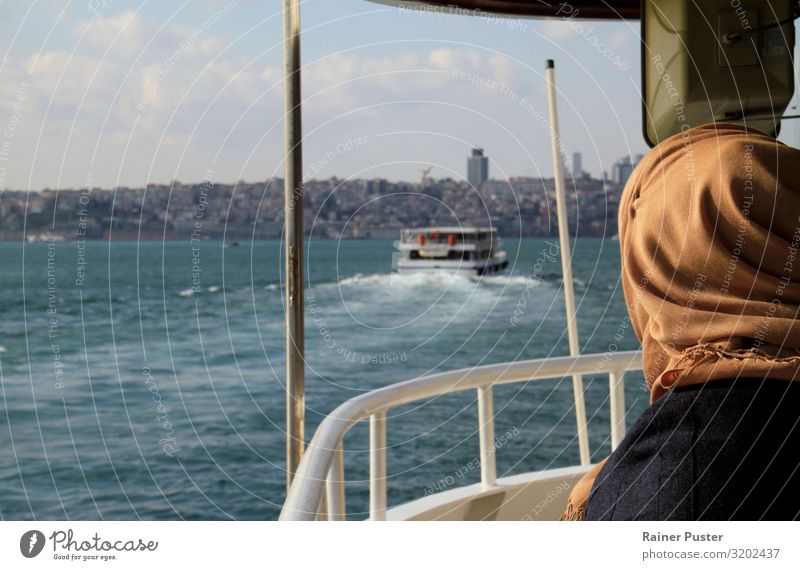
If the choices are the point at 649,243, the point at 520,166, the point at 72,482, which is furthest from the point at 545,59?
the point at 72,482

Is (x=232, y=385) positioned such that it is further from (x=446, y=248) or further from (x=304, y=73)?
(x=304, y=73)

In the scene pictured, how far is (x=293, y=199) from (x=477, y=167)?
0.41 metres

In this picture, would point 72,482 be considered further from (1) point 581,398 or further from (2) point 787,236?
(2) point 787,236

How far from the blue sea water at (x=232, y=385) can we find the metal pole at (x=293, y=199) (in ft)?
13.3

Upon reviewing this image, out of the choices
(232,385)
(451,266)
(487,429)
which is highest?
(451,266)

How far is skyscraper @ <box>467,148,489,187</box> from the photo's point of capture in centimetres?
138

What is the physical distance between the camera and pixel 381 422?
104cm

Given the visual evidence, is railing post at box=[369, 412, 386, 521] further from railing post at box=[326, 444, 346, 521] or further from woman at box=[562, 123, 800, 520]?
woman at box=[562, 123, 800, 520]

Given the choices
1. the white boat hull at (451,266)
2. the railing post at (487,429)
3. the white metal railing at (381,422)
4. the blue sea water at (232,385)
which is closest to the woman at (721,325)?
the white metal railing at (381,422)

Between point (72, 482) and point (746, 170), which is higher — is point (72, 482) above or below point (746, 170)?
below

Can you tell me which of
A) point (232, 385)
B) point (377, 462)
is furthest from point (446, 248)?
point (232, 385)

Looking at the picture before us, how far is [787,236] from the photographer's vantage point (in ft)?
2.23

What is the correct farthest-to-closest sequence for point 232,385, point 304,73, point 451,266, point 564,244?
1. point 232,385
2. point 451,266
3. point 564,244
4. point 304,73

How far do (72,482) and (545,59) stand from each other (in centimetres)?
985
